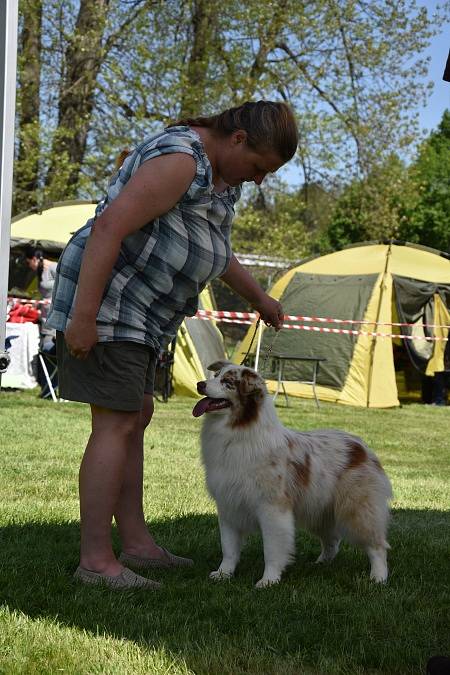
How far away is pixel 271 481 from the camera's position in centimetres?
338

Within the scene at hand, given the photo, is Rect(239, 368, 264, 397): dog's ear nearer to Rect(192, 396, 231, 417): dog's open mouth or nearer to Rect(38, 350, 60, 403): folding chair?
Rect(192, 396, 231, 417): dog's open mouth

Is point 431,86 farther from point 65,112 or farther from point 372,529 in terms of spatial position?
point 372,529

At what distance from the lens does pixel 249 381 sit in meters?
3.45

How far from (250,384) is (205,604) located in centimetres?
92

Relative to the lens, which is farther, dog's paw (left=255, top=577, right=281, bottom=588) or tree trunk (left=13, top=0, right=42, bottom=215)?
tree trunk (left=13, top=0, right=42, bottom=215)

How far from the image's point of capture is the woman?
285cm

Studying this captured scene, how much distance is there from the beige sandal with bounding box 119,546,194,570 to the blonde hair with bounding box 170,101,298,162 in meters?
1.72

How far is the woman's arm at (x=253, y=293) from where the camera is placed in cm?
364

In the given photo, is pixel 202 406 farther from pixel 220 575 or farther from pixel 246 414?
pixel 220 575

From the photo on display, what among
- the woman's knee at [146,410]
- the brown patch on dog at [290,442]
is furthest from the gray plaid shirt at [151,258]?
the brown patch on dog at [290,442]

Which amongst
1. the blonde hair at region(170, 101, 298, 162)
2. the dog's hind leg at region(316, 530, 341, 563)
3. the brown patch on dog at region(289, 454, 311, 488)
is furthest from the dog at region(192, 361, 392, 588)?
the blonde hair at region(170, 101, 298, 162)

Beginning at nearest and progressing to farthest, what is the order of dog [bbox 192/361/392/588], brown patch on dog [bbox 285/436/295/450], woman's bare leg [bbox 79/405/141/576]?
woman's bare leg [bbox 79/405/141/576] < dog [bbox 192/361/392/588] < brown patch on dog [bbox 285/436/295/450]

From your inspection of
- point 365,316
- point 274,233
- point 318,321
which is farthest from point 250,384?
A: point 274,233

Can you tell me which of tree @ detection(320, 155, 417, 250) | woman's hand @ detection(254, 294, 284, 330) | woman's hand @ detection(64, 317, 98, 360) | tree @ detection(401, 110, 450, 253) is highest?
tree @ detection(401, 110, 450, 253)
